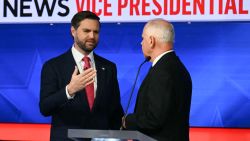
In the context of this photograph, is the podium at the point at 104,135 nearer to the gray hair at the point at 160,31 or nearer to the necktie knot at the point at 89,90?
the gray hair at the point at 160,31

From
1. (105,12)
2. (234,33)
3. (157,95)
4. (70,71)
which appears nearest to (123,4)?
(105,12)

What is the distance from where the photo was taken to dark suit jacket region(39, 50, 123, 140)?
356 centimetres

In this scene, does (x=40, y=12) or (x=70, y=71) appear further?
(x=40, y=12)

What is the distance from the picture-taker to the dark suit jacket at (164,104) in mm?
2945

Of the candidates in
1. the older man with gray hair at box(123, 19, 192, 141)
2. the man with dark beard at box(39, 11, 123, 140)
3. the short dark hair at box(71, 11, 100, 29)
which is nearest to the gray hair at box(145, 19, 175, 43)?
the older man with gray hair at box(123, 19, 192, 141)

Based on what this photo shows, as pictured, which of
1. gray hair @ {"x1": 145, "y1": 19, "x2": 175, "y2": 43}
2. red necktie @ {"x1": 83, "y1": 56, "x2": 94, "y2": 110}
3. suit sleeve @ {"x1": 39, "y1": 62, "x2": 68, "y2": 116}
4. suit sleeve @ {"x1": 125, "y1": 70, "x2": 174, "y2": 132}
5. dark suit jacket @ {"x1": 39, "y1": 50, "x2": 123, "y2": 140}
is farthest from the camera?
red necktie @ {"x1": 83, "y1": 56, "x2": 94, "y2": 110}

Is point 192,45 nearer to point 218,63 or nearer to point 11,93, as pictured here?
point 218,63

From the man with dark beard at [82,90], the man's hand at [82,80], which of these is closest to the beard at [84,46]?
the man with dark beard at [82,90]

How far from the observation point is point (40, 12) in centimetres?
480

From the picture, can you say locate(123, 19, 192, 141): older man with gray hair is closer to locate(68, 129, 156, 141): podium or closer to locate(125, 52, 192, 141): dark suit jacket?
locate(125, 52, 192, 141): dark suit jacket

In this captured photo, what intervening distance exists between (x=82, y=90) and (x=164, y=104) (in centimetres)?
85

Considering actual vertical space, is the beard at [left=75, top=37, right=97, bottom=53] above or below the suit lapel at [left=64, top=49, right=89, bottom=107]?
above

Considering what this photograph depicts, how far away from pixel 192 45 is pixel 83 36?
120 cm

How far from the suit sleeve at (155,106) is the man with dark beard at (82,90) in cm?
59
